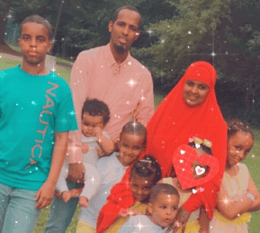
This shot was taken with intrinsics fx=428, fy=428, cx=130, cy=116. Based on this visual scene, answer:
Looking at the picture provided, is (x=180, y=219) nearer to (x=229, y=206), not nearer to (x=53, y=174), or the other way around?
(x=229, y=206)

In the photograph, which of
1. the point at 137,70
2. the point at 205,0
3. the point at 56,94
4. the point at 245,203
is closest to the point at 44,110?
the point at 56,94

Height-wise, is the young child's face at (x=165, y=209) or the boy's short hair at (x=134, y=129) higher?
the boy's short hair at (x=134, y=129)

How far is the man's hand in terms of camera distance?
10.3 feet

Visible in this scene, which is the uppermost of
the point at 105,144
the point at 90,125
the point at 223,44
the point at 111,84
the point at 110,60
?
the point at 223,44

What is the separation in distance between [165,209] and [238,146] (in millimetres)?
734

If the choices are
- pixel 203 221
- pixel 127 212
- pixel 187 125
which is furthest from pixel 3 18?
pixel 203 221

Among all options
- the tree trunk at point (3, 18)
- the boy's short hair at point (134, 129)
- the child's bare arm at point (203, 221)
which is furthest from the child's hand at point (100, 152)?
the tree trunk at point (3, 18)

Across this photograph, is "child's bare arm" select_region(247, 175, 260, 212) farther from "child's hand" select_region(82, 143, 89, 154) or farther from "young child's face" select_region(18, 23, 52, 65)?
"young child's face" select_region(18, 23, 52, 65)

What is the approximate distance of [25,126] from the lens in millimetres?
2586

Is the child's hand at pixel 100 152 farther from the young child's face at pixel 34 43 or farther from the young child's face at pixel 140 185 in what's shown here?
the young child's face at pixel 34 43

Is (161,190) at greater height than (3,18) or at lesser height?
lesser

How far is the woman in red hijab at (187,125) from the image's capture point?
116 inches

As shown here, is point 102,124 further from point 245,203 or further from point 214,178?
point 245,203

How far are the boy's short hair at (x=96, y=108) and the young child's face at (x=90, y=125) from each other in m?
0.03
